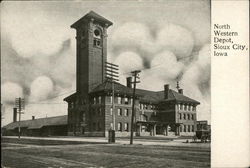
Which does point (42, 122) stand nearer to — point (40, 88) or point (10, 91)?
point (40, 88)

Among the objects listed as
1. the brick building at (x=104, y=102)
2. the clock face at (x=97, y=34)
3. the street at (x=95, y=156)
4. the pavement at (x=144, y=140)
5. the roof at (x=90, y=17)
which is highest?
the roof at (x=90, y=17)

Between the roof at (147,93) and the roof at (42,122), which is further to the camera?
the roof at (147,93)

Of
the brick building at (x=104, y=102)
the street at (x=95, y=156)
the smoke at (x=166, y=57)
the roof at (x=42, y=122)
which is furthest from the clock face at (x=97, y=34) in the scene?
the street at (x=95, y=156)

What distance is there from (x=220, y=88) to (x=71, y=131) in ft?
11.4

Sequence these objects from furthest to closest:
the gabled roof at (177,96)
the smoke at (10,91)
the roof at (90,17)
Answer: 1. the gabled roof at (177,96)
2. the roof at (90,17)
3. the smoke at (10,91)

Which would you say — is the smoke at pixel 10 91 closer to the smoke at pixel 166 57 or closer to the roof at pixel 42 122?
the roof at pixel 42 122

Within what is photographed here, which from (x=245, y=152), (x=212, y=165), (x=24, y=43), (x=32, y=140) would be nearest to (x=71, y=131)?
(x=32, y=140)

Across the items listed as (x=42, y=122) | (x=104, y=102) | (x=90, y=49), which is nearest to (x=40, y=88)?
(x=42, y=122)

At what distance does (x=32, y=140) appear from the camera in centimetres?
775

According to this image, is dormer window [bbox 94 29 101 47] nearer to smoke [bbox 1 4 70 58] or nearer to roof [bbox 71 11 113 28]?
roof [bbox 71 11 113 28]

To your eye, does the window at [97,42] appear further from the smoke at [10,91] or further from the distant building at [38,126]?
the smoke at [10,91]

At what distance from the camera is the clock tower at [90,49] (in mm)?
7188

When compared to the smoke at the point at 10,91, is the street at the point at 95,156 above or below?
below

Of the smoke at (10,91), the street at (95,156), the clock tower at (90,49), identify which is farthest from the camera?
the clock tower at (90,49)
